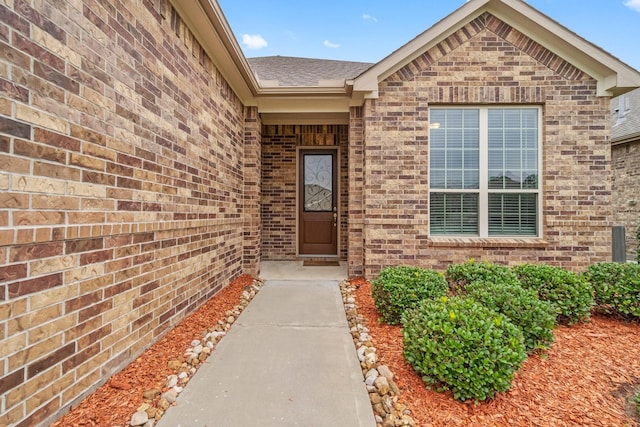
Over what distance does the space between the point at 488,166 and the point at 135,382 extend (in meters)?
5.02

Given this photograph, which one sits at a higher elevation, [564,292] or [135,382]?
[564,292]

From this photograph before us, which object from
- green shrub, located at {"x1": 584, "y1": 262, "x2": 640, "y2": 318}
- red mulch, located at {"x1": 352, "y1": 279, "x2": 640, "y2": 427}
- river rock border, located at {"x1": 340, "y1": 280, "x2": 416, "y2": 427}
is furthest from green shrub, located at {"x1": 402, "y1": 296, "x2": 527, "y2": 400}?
green shrub, located at {"x1": 584, "y1": 262, "x2": 640, "y2": 318}

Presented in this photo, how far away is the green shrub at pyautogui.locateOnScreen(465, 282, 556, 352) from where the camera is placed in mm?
2377

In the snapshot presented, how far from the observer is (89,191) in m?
1.79

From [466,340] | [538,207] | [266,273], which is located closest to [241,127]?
[266,273]

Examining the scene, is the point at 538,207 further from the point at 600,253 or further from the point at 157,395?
the point at 157,395

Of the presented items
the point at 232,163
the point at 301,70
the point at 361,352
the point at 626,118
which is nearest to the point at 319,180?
the point at 232,163

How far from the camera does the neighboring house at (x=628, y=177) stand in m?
7.29

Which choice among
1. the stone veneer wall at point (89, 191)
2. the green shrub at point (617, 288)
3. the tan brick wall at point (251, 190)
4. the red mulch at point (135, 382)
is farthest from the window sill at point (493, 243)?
the stone veneer wall at point (89, 191)

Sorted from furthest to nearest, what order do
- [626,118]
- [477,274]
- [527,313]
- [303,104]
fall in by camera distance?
[626,118] → [303,104] → [477,274] → [527,313]

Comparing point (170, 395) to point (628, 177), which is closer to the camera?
point (170, 395)

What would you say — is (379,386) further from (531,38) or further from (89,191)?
(531,38)

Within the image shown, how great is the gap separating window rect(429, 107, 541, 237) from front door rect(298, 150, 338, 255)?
2.50 metres

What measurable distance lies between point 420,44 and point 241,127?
3.08 meters
